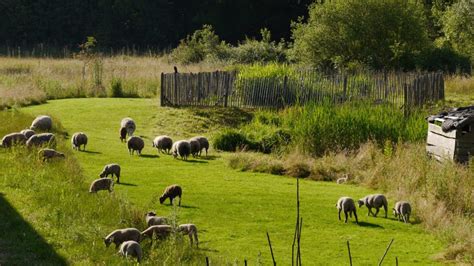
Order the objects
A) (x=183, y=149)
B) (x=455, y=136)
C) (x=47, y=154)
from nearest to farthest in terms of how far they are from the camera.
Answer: (x=47, y=154), (x=455, y=136), (x=183, y=149)

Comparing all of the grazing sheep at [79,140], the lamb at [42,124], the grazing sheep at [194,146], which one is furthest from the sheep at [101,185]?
the lamb at [42,124]

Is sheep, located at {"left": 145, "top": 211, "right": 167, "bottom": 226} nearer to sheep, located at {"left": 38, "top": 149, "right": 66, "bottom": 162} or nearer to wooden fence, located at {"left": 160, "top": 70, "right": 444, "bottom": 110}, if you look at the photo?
sheep, located at {"left": 38, "top": 149, "right": 66, "bottom": 162}

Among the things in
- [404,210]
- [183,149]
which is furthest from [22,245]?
[183,149]

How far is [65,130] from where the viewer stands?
2742 centimetres

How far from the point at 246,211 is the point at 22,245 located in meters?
6.04

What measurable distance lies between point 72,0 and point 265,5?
1722cm

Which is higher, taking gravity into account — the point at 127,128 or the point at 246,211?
the point at 127,128

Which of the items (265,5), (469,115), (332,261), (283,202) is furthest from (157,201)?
(265,5)

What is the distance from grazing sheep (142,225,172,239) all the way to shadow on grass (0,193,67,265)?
1.60 m

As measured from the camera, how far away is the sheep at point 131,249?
12117 millimetres

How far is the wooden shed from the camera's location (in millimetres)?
20531

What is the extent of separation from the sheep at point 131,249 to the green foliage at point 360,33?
92.0ft

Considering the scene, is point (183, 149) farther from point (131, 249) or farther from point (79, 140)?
point (131, 249)

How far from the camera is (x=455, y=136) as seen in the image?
20594 mm
